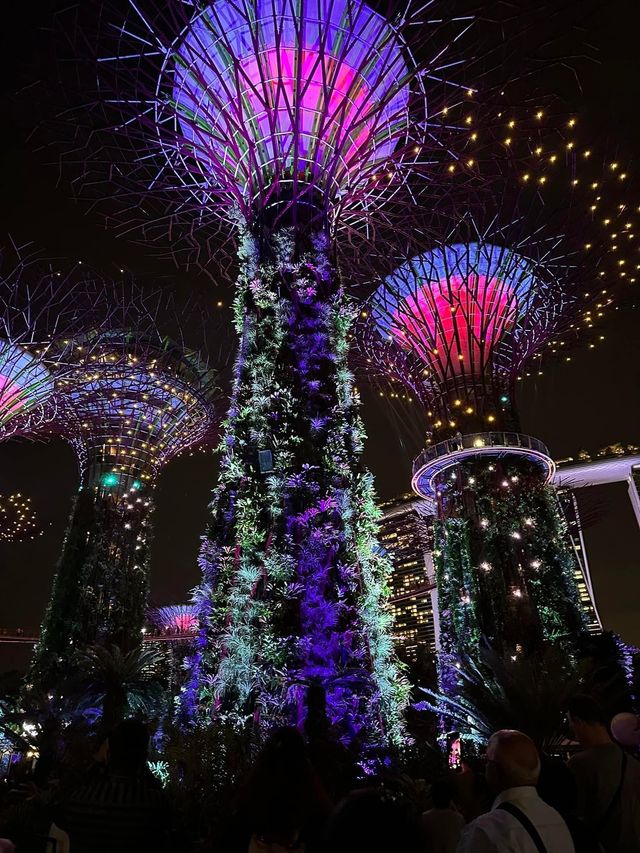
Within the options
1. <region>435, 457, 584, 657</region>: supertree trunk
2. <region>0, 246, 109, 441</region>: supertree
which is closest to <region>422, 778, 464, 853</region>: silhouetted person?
<region>435, 457, 584, 657</region>: supertree trunk

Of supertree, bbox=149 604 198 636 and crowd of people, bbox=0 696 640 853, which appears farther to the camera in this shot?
supertree, bbox=149 604 198 636

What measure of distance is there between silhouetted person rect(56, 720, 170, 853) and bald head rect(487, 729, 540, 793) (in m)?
1.83

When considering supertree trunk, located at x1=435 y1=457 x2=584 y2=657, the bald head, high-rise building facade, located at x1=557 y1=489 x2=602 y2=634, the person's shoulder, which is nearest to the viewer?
the bald head

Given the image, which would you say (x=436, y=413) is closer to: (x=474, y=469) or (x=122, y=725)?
(x=474, y=469)

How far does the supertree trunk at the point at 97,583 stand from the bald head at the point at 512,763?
25738 mm

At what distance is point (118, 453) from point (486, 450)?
61.4ft

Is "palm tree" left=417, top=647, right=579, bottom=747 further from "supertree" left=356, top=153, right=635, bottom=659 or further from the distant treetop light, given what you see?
the distant treetop light

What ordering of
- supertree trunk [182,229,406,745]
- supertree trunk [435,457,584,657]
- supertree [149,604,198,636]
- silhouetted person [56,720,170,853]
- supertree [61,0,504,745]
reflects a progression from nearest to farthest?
silhouetted person [56,720,170,853] → supertree trunk [182,229,406,745] → supertree [61,0,504,745] → supertree trunk [435,457,584,657] → supertree [149,604,198,636]

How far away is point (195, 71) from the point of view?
42.6 feet

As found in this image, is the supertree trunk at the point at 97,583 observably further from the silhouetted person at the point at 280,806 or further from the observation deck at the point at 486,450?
the silhouetted person at the point at 280,806

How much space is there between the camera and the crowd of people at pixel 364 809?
1793 mm

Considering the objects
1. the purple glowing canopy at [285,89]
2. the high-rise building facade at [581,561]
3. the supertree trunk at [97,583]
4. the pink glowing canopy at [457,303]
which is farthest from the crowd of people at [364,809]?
the high-rise building facade at [581,561]

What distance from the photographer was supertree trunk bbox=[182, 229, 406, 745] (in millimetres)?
8703

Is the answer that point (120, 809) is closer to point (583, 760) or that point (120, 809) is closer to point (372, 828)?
point (372, 828)
